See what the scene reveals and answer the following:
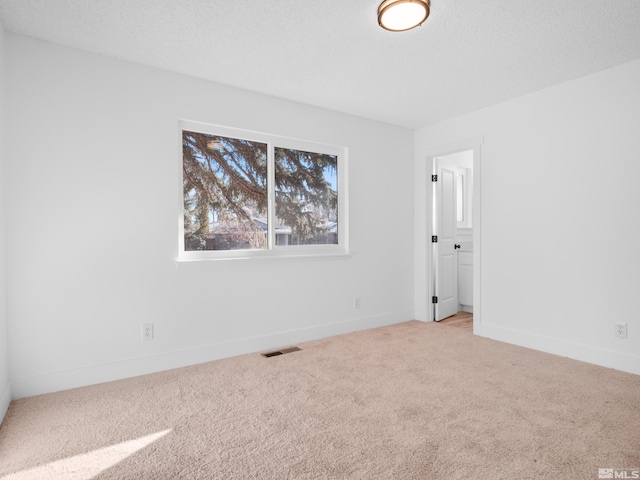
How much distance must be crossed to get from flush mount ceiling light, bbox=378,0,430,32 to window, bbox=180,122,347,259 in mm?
1663

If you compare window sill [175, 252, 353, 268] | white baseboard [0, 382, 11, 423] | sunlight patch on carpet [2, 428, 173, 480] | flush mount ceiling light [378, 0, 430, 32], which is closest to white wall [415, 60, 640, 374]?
window sill [175, 252, 353, 268]

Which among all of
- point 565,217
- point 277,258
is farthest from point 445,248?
point 277,258

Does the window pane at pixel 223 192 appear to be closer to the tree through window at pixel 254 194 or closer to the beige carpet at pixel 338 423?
the tree through window at pixel 254 194

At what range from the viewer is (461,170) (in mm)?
5430

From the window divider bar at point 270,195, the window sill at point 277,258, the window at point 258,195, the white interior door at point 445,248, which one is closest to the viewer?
the window sill at point 277,258

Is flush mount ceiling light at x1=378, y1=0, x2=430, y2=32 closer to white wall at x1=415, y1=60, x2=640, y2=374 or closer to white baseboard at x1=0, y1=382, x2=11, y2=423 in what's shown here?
A: white wall at x1=415, y1=60, x2=640, y2=374

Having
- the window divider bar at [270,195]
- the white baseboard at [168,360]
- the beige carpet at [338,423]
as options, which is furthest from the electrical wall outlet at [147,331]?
the window divider bar at [270,195]

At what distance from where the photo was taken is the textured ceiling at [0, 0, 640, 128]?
215 centimetres

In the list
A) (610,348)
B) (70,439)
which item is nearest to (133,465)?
(70,439)

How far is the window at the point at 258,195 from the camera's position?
318cm

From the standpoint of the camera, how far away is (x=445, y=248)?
184 inches

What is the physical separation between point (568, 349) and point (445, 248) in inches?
70.6

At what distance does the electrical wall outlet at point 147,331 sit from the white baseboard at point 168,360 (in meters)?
0.15

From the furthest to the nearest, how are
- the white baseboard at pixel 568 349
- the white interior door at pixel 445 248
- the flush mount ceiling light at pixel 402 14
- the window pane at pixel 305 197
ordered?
the white interior door at pixel 445 248 → the window pane at pixel 305 197 → the white baseboard at pixel 568 349 → the flush mount ceiling light at pixel 402 14
